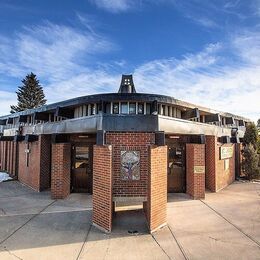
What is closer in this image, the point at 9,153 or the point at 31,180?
the point at 31,180

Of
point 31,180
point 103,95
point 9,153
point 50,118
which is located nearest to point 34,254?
point 31,180

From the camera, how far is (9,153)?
60.6ft

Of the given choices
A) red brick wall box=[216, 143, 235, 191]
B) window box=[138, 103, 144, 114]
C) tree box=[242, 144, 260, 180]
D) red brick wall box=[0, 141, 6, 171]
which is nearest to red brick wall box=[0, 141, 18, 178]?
red brick wall box=[0, 141, 6, 171]

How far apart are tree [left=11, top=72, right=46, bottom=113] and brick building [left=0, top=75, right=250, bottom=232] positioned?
33036 mm

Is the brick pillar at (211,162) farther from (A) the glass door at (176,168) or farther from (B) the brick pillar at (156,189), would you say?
(B) the brick pillar at (156,189)

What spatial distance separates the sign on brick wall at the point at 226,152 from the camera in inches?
532

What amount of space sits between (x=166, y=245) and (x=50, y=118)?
12.9m

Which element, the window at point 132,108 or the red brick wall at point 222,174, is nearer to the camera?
the red brick wall at point 222,174

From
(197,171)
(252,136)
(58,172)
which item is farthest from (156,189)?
(252,136)

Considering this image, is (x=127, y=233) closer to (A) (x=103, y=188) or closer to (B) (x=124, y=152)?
(A) (x=103, y=188)

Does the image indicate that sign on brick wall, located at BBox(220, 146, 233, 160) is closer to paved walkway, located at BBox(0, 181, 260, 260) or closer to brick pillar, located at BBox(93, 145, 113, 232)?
paved walkway, located at BBox(0, 181, 260, 260)

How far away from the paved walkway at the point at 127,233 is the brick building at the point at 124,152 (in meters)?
0.61

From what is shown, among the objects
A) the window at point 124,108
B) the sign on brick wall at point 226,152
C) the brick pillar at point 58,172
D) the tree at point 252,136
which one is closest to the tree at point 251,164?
the tree at point 252,136

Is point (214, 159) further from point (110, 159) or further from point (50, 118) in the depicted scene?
point (50, 118)
